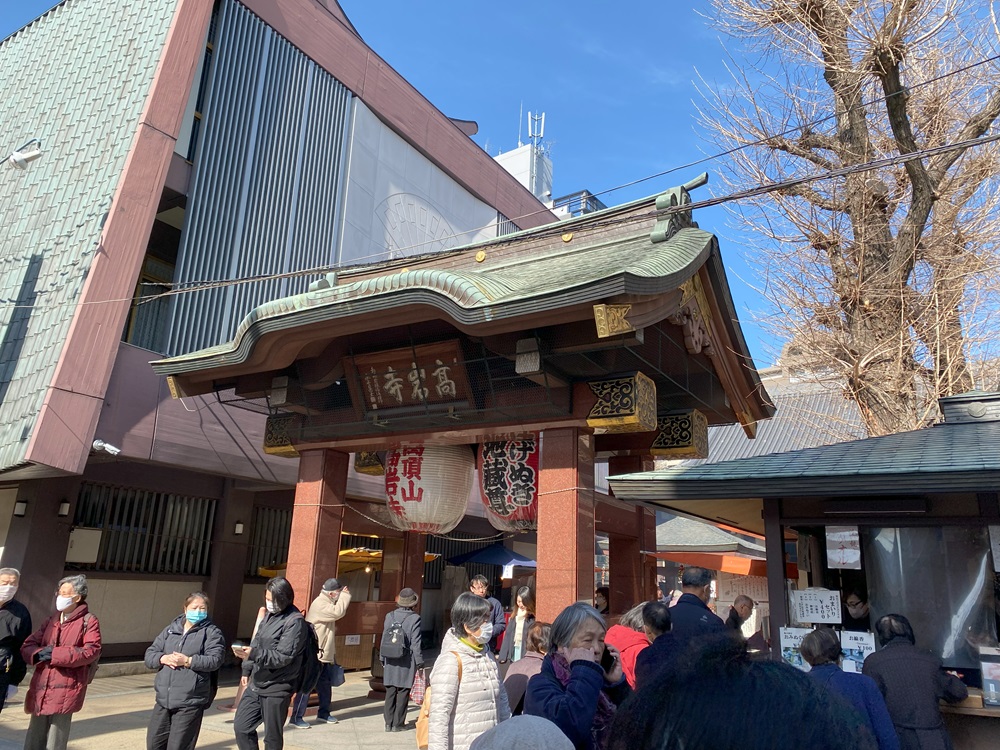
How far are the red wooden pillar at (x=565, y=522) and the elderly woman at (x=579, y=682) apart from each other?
3.57 metres

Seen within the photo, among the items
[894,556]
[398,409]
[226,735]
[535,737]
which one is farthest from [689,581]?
[226,735]

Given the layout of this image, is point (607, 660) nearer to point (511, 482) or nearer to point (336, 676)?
point (511, 482)

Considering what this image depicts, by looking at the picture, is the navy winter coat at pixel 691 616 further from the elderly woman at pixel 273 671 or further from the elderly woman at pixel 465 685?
the elderly woman at pixel 273 671

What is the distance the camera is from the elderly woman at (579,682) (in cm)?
288

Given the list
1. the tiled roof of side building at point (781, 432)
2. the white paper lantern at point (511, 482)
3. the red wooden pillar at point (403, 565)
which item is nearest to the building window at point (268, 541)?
the red wooden pillar at point (403, 565)

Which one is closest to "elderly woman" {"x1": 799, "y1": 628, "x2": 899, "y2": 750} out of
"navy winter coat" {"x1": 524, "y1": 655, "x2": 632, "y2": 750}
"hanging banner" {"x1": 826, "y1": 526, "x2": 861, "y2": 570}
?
"navy winter coat" {"x1": 524, "y1": 655, "x2": 632, "y2": 750}

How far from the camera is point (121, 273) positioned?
9992mm

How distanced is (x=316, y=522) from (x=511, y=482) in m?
2.49

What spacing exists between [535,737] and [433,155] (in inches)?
616

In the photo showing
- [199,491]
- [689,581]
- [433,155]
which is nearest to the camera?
[689,581]

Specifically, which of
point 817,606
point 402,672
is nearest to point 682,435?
point 817,606

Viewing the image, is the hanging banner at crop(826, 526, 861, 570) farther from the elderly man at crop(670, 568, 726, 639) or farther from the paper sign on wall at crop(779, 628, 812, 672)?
the elderly man at crop(670, 568, 726, 639)

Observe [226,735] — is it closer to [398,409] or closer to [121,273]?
[398,409]

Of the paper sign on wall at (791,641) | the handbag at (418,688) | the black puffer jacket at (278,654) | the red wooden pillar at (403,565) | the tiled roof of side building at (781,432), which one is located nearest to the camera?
the black puffer jacket at (278,654)
